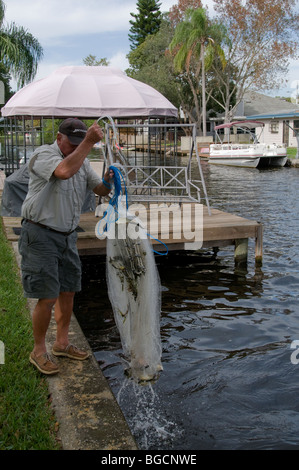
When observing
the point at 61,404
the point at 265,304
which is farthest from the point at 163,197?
the point at 61,404

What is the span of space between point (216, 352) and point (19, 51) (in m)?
24.2

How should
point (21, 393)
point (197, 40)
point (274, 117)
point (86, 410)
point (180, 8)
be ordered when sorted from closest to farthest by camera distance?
1. point (86, 410)
2. point (21, 393)
3. point (274, 117)
4. point (197, 40)
5. point (180, 8)

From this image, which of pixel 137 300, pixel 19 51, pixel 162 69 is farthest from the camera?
pixel 162 69

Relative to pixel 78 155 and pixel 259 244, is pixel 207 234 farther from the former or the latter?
pixel 78 155

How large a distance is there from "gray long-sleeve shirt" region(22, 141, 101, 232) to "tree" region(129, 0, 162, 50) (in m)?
66.2

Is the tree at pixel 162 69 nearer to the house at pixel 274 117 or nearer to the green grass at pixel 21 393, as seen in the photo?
the house at pixel 274 117

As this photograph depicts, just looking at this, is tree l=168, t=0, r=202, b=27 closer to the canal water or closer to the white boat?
the white boat

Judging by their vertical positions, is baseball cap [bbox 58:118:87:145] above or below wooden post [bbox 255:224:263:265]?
above

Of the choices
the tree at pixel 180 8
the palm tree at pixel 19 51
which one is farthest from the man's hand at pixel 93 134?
the tree at pixel 180 8

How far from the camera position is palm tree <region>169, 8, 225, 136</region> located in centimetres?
4256

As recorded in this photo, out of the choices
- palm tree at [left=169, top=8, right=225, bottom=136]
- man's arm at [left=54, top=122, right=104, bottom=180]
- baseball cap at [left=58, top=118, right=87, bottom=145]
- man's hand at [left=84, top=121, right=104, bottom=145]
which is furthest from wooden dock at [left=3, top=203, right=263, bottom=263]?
palm tree at [left=169, top=8, right=225, bottom=136]

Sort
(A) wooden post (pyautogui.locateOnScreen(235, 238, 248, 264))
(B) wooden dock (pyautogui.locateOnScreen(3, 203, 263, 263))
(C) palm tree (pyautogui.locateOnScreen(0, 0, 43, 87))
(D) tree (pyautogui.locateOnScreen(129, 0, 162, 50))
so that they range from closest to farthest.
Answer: (B) wooden dock (pyautogui.locateOnScreen(3, 203, 263, 263)) → (A) wooden post (pyautogui.locateOnScreen(235, 238, 248, 264)) → (C) palm tree (pyautogui.locateOnScreen(0, 0, 43, 87)) → (D) tree (pyautogui.locateOnScreen(129, 0, 162, 50))

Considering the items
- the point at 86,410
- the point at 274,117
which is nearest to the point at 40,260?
the point at 86,410

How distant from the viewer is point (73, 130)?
375 cm
